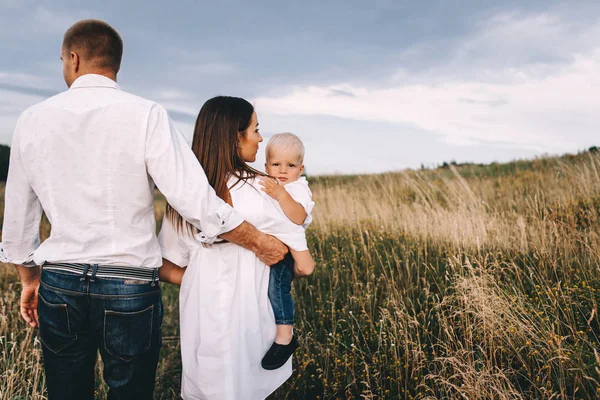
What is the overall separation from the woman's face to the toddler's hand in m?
0.17

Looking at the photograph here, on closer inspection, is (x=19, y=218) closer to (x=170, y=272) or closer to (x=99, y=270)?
(x=99, y=270)

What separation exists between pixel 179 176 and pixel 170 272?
2.49ft

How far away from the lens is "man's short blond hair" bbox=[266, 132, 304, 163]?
3.01m

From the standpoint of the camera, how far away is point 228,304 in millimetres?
2262

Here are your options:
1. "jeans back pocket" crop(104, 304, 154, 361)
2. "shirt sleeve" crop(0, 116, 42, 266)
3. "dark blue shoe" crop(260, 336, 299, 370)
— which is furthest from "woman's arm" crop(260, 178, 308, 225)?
"shirt sleeve" crop(0, 116, 42, 266)

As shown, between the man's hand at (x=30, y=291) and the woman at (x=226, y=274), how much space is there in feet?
2.54

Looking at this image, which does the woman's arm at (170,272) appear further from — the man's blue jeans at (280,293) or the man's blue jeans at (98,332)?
the man's blue jeans at (280,293)

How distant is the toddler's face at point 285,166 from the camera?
2992 mm

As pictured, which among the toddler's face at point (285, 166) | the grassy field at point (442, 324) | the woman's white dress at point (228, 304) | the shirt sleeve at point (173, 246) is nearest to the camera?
the woman's white dress at point (228, 304)

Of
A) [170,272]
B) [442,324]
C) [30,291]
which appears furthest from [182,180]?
[442,324]

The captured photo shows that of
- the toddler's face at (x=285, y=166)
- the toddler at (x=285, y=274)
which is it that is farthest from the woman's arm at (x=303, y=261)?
the toddler's face at (x=285, y=166)

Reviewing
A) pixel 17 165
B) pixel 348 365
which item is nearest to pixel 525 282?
pixel 348 365

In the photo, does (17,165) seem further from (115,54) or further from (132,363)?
(132,363)

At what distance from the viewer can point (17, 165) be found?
2.09m
